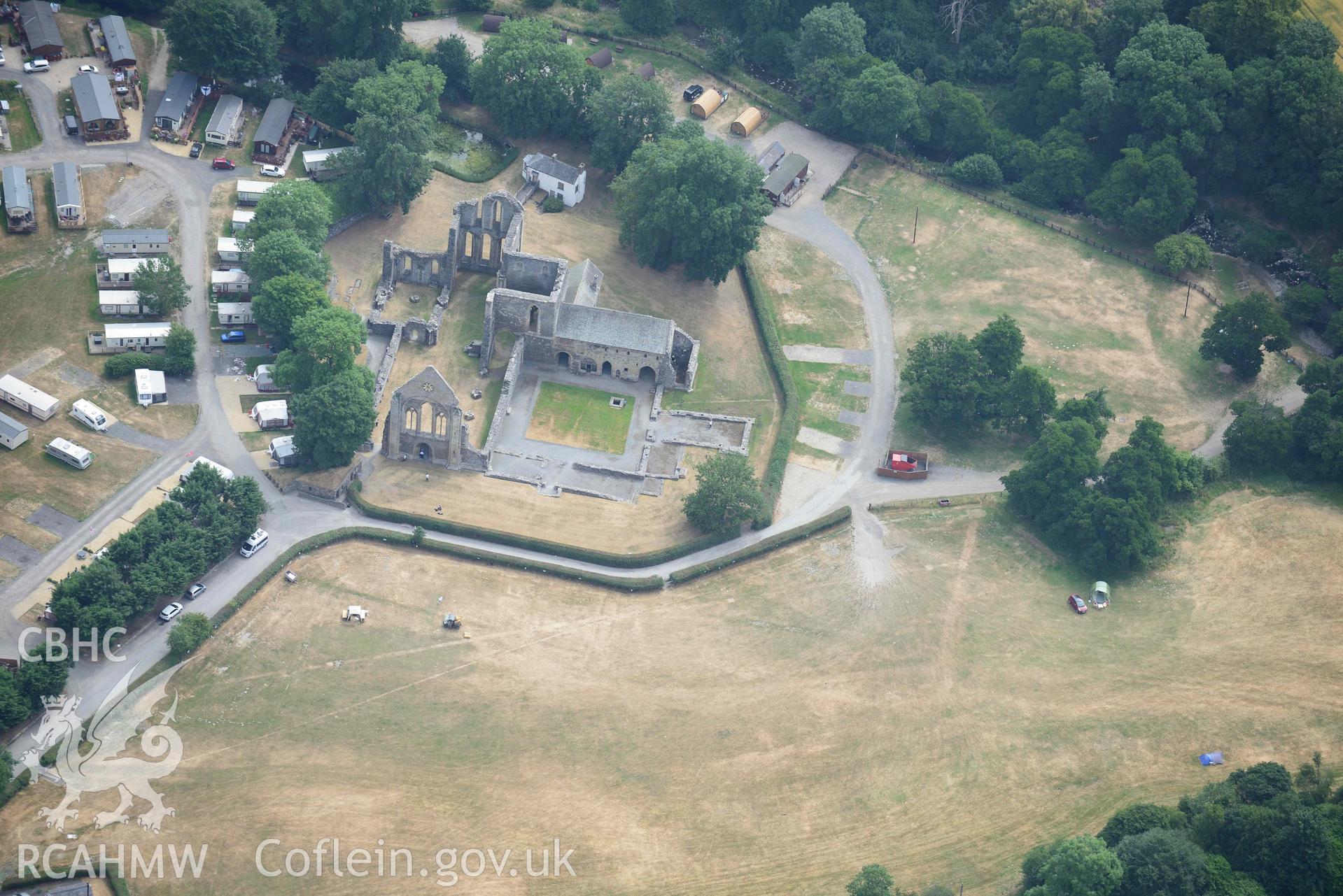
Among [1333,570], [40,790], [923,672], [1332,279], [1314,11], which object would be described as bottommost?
[40,790]

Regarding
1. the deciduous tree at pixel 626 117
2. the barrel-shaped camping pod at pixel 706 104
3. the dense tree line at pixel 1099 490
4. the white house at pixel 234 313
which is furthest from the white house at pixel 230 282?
the dense tree line at pixel 1099 490

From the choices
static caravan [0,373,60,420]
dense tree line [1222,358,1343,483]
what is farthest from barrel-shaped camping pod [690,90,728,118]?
static caravan [0,373,60,420]

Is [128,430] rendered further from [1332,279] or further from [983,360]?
[1332,279]

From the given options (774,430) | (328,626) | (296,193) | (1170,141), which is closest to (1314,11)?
(1170,141)

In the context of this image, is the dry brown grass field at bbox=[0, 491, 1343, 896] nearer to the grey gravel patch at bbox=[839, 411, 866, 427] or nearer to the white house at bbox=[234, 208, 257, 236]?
the grey gravel patch at bbox=[839, 411, 866, 427]

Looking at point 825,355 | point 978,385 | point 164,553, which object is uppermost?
point 978,385

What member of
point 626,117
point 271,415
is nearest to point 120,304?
point 271,415

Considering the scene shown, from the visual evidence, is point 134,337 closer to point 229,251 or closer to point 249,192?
point 229,251

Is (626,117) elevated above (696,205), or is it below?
above
